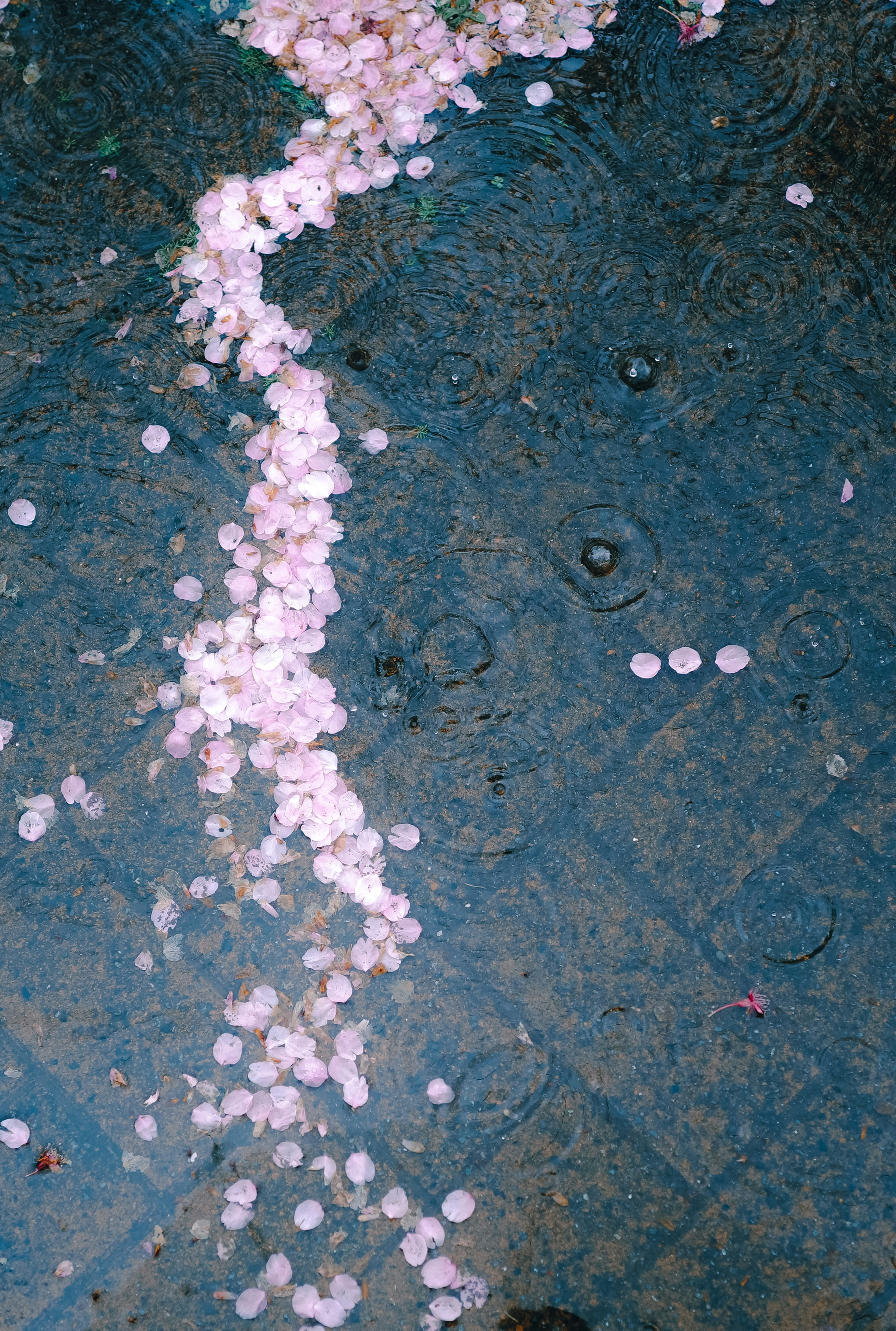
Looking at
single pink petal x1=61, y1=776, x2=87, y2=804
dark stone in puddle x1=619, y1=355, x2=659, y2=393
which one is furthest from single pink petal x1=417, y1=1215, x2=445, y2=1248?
dark stone in puddle x1=619, y1=355, x2=659, y2=393

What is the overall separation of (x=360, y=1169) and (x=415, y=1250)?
8.5 inches

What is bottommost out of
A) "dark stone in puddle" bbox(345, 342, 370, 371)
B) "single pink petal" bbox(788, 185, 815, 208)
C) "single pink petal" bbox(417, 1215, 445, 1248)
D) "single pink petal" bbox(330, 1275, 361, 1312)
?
"single pink petal" bbox(417, 1215, 445, 1248)

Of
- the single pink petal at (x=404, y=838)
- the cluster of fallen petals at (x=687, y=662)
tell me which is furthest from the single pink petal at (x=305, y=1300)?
the cluster of fallen petals at (x=687, y=662)

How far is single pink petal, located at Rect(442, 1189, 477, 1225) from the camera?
2115 mm

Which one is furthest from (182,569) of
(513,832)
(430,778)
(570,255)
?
(570,255)

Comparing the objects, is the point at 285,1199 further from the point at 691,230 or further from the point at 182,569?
the point at 691,230

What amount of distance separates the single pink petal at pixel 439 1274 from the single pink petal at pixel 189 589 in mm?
1721

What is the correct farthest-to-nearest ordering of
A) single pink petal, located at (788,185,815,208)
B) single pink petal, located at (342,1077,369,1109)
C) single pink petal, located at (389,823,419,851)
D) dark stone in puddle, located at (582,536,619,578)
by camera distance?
1. single pink petal, located at (788,185,815,208)
2. dark stone in puddle, located at (582,536,619,578)
3. single pink petal, located at (389,823,419,851)
4. single pink petal, located at (342,1077,369,1109)

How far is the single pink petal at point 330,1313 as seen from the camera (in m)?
2.07

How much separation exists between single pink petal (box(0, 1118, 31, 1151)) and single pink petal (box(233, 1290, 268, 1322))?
648mm

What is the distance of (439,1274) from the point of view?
208 cm

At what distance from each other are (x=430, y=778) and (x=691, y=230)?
1.68 metres

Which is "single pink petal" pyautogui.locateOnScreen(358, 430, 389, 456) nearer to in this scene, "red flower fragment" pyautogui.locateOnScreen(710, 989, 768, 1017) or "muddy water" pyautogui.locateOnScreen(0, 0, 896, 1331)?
"muddy water" pyautogui.locateOnScreen(0, 0, 896, 1331)

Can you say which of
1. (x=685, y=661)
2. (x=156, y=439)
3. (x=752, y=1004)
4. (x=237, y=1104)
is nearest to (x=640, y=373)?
(x=685, y=661)
